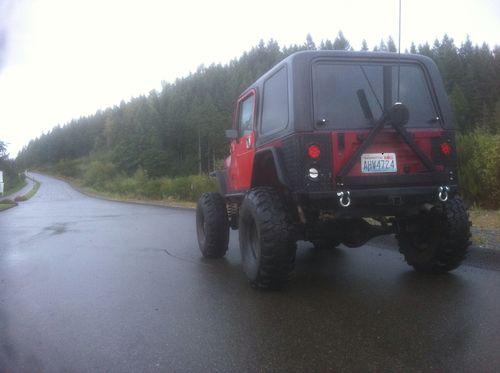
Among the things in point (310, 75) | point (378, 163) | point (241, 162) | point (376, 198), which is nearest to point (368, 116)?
point (378, 163)

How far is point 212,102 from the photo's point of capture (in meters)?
78.6

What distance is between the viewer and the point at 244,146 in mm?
6117

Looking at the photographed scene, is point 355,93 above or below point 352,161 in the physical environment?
above

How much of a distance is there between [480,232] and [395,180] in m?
3.56

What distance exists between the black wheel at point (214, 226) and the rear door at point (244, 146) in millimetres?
568

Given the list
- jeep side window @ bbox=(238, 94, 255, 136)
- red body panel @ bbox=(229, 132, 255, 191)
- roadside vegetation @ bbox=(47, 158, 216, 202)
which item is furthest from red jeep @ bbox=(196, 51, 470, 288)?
roadside vegetation @ bbox=(47, 158, 216, 202)

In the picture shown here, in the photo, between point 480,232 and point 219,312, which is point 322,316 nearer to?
point 219,312

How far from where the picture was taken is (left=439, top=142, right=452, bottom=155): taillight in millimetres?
4770

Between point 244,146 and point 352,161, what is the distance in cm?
197

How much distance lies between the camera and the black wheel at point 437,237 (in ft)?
16.3

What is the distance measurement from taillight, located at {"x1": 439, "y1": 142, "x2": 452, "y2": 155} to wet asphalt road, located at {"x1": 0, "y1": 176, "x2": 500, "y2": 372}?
4.38 feet

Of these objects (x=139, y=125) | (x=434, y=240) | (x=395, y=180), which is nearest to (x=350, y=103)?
(x=395, y=180)

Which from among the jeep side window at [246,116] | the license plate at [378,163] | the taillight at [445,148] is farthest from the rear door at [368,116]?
the jeep side window at [246,116]

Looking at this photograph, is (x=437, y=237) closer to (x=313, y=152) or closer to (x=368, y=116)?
(x=368, y=116)
